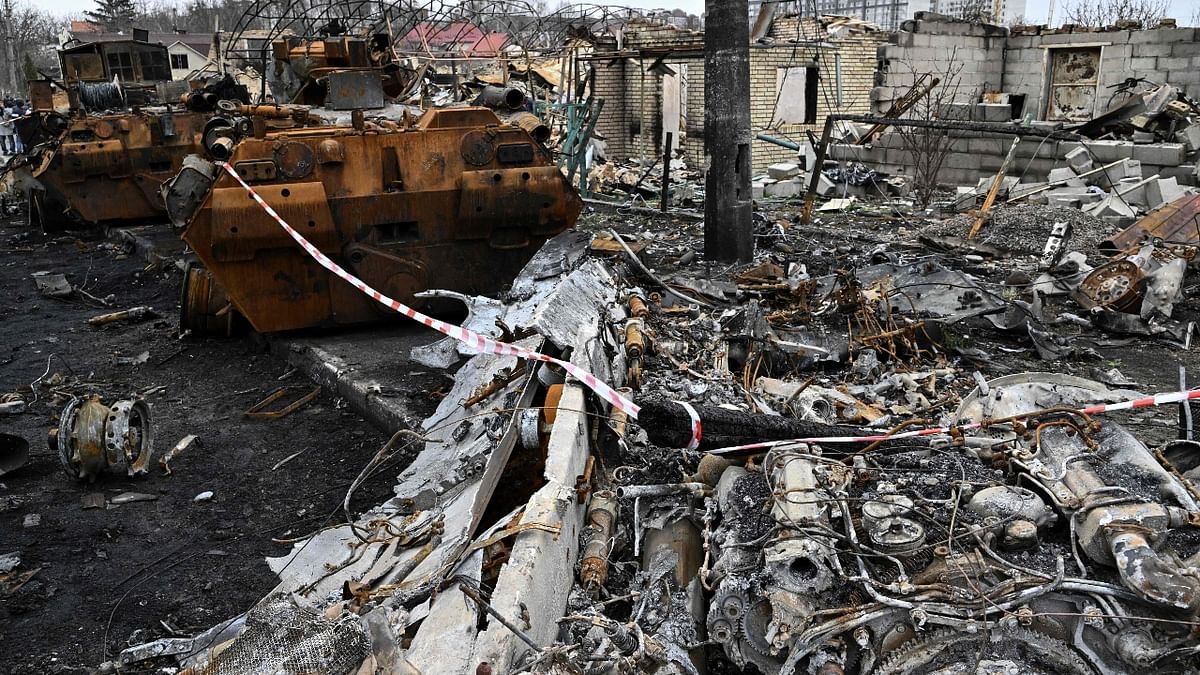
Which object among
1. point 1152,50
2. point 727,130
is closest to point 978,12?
point 1152,50

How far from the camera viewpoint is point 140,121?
42.1 ft

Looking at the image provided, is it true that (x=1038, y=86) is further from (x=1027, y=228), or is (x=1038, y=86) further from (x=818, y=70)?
(x=1027, y=228)

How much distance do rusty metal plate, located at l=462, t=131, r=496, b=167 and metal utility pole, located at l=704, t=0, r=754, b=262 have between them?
2556mm

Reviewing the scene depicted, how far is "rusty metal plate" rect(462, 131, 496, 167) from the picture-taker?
7102 mm

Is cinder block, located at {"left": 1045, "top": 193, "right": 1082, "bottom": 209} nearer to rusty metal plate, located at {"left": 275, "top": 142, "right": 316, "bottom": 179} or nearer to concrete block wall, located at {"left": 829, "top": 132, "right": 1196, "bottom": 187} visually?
concrete block wall, located at {"left": 829, "top": 132, "right": 1196, "bottom": 187}

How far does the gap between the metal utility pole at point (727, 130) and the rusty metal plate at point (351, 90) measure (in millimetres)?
3240

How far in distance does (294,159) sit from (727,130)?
168 inches

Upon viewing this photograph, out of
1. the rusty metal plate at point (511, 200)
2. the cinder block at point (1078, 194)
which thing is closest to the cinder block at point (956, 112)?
the cinder block at point (1078, 194)

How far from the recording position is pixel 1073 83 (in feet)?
61.4

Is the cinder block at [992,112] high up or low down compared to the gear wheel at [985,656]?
up

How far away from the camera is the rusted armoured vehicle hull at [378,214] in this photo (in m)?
6.51

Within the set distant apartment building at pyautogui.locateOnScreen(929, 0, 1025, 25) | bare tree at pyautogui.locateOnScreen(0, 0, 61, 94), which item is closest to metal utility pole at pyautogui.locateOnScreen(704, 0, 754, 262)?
distant apartment building at pyautogui.locateOnScreen(929, 0, 1025, 25)

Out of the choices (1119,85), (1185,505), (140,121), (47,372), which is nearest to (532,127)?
(47,372)

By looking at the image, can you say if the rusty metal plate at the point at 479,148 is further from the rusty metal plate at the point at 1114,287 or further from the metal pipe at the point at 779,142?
the metal pipe at the point at 779,142
